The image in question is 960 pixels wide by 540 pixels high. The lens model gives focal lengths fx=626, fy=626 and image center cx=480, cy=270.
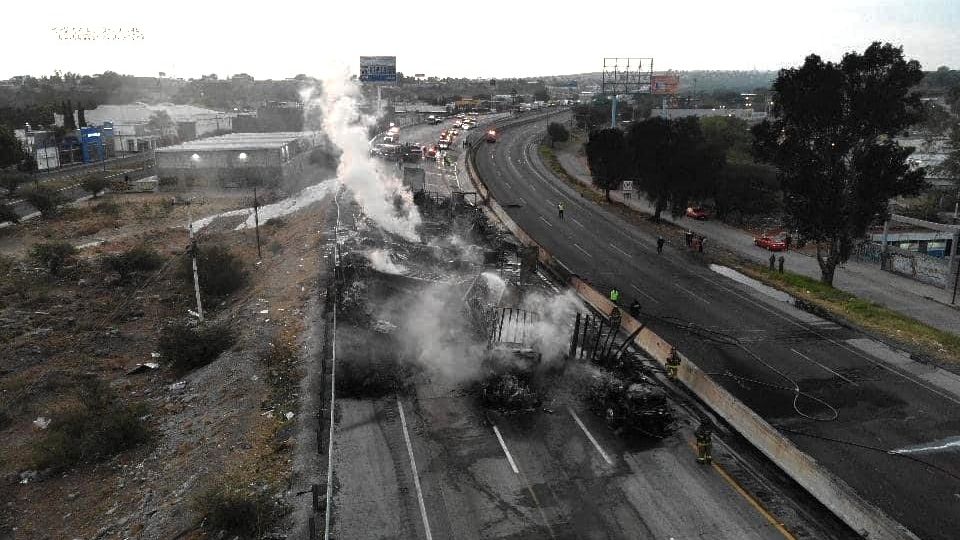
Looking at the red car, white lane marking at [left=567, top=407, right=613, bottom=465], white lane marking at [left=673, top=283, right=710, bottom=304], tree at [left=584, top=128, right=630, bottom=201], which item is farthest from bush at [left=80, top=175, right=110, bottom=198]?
the red car

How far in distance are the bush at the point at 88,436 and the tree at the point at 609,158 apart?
1726 inches

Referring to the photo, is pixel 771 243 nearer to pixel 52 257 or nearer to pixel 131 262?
pixel 131 262

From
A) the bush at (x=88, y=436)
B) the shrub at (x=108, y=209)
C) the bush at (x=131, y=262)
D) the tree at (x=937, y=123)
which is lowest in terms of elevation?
the bush at (x=88, y=436)

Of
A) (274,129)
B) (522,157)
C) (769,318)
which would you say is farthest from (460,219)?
(274,129)

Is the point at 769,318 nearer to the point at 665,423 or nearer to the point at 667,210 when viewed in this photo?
the point at 665,423

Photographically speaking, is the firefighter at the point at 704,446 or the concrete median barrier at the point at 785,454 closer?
the concrete median barrier at the point at 785,454

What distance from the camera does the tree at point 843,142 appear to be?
3028cm

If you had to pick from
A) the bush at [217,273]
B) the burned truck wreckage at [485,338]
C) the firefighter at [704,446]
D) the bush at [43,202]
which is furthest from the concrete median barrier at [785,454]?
the bush at [43,202]

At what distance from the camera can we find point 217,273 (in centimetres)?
3183

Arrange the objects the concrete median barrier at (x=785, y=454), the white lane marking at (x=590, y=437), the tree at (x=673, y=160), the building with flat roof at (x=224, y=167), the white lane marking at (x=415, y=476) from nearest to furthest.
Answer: the concrete median barrier at (x=785, y=454) → the white lane marking at (x=415, y=476) → the white lane marking at (x=590, y=437) → the tree at (x=673, y=160) → the building with flat roof at (x=224, y=167)

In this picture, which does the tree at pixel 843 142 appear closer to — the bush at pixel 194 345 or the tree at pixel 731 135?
the bush at pixel 194 345

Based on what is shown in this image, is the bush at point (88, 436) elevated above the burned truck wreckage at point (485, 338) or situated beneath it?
situated beneath

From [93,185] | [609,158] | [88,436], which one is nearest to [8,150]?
[93,185]

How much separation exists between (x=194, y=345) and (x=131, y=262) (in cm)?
1393
